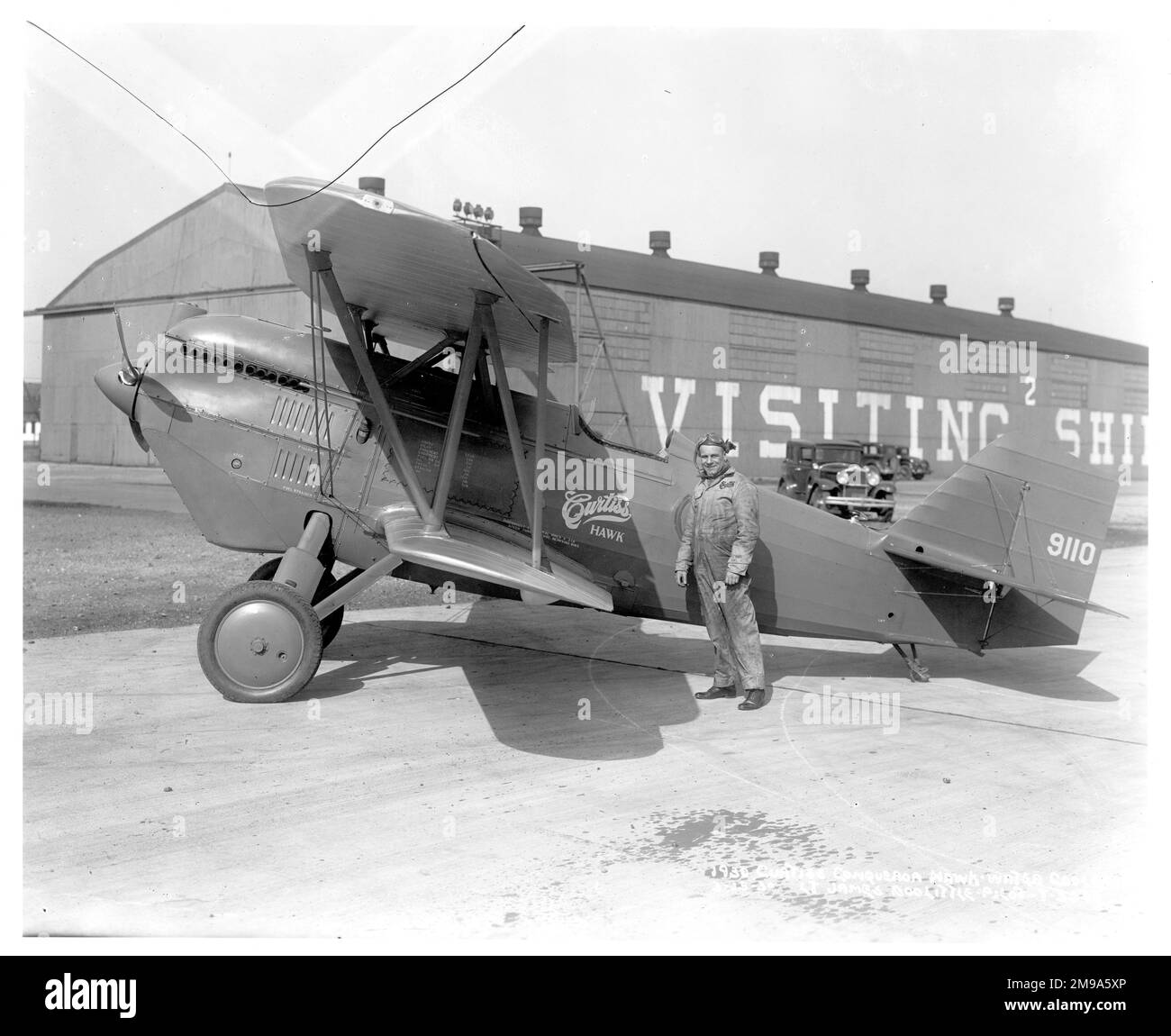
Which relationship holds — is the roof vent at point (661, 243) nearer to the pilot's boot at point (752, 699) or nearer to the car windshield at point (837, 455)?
the car windshield at point (837, 455)

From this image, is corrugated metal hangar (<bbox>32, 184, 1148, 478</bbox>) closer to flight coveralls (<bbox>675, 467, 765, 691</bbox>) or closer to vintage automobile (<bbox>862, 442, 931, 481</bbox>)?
vintage automobile (<bbox>862, 442, 931, 481</bbox>)

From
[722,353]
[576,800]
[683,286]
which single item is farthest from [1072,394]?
[576,800]

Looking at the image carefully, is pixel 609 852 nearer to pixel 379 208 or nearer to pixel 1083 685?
pixel 379 208

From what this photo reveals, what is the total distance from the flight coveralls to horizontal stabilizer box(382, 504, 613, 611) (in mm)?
863

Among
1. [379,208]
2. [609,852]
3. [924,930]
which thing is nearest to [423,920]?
[609,852]

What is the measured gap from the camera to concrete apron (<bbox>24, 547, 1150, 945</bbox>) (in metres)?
4.22

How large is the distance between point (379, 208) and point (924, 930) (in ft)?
13.5

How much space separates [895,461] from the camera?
44.9 meters

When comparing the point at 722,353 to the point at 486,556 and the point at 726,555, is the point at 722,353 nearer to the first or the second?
the point at 726,555

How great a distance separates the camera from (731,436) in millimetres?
39750

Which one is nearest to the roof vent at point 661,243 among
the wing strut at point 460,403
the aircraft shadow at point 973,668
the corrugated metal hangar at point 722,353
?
the corrugated metal hangar at point 722,353

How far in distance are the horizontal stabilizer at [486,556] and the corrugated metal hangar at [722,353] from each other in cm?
1661

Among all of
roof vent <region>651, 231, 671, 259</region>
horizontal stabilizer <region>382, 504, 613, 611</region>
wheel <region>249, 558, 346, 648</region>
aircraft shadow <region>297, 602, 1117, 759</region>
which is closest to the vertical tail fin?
aircraft shadow <region>297, 602, 1117, 759</region>

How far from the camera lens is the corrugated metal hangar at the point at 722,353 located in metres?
29.9
